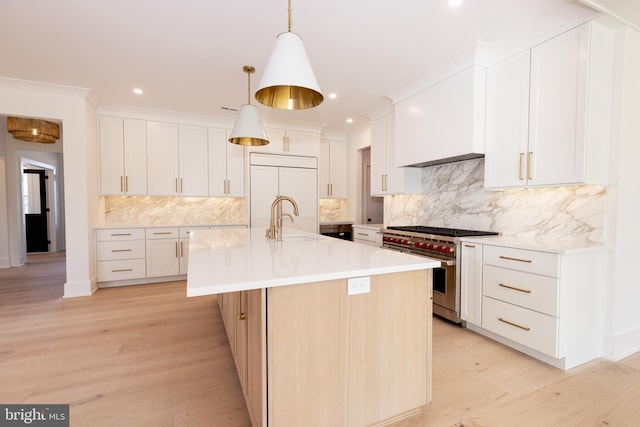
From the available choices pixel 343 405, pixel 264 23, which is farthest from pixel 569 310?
pixel 264 23

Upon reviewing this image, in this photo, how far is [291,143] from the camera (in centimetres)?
506

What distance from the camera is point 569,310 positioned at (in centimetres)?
211

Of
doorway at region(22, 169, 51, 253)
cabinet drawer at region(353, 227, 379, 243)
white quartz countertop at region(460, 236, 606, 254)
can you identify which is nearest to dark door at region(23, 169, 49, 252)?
doorway at region(22, 169, 51, 253)

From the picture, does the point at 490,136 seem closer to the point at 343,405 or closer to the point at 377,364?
the point at 377,364

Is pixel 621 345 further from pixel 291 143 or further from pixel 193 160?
pixel 193 160

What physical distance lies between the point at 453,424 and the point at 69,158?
15.6ft

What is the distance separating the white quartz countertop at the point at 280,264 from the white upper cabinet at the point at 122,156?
10.3 feet

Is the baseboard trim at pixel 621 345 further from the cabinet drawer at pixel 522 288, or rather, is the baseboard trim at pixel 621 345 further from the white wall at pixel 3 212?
the white wall at pixel 3 212

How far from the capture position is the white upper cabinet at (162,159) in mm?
4523

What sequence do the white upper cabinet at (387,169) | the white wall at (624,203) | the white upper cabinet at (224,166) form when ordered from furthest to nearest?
the white upper cabinet at (224,166) < the white upper cabinet at (387,169) < the white wall at (624,203)

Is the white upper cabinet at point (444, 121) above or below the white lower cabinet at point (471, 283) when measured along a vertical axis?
above

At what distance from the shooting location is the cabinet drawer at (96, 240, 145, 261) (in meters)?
→ 4.14

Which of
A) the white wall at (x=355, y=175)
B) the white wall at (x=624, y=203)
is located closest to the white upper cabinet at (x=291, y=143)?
the white wall at (x=355, y=175)

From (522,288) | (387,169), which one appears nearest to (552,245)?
(522,288)
